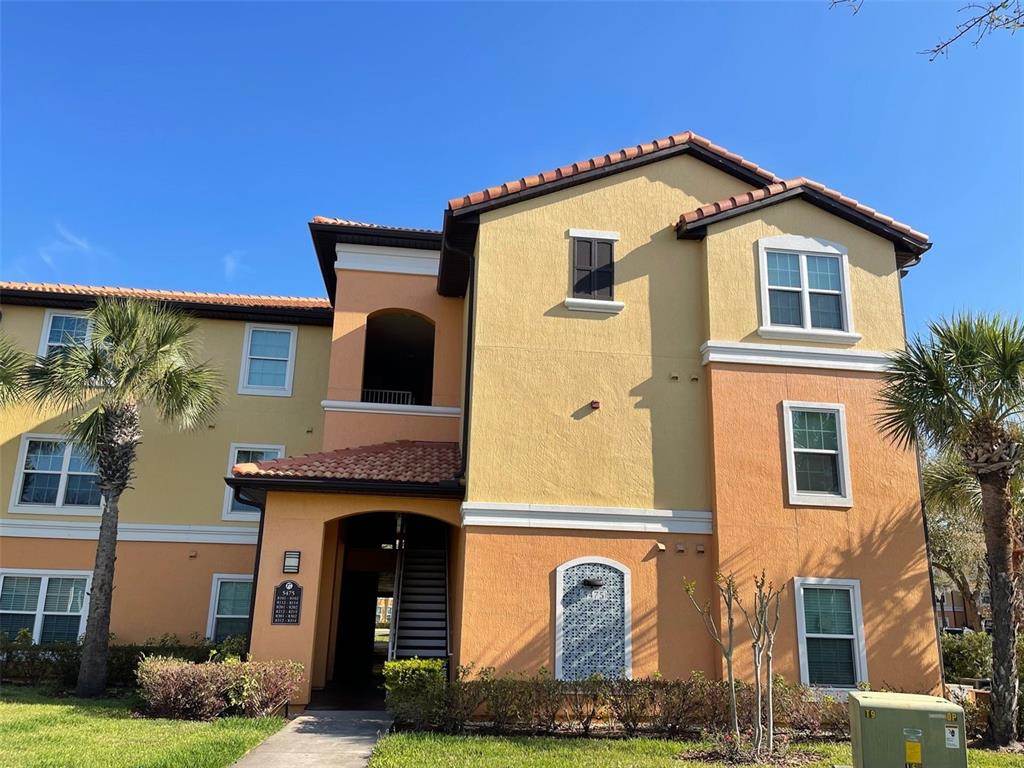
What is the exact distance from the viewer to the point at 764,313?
1432cm

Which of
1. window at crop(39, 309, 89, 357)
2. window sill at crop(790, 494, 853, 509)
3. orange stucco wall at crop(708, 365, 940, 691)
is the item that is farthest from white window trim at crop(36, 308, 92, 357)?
window sill at crop(790, 494, 853, 509)

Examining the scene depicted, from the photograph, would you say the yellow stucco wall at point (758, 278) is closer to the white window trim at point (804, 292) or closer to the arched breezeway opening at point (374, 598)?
the white window trim at point (804, 292)

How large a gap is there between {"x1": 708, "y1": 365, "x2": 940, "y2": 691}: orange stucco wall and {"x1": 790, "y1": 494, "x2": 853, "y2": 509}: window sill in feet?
0.39

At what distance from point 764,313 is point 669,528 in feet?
14.6

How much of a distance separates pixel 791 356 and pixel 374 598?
1371cm

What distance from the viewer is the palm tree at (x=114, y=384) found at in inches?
612

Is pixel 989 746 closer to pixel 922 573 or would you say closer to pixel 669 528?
pixel 922 573

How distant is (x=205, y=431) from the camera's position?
19281mm

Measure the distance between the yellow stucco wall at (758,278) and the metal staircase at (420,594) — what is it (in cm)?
814

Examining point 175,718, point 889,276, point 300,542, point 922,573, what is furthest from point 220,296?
point 922,573

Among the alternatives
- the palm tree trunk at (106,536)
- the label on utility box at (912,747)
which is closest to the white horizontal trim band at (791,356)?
the label on utility box at (912,747)

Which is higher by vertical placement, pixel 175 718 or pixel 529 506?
pixel 529 506

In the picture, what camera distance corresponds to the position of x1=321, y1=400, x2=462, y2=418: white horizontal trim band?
17328mm

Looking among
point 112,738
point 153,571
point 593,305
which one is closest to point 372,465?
point 593,305
